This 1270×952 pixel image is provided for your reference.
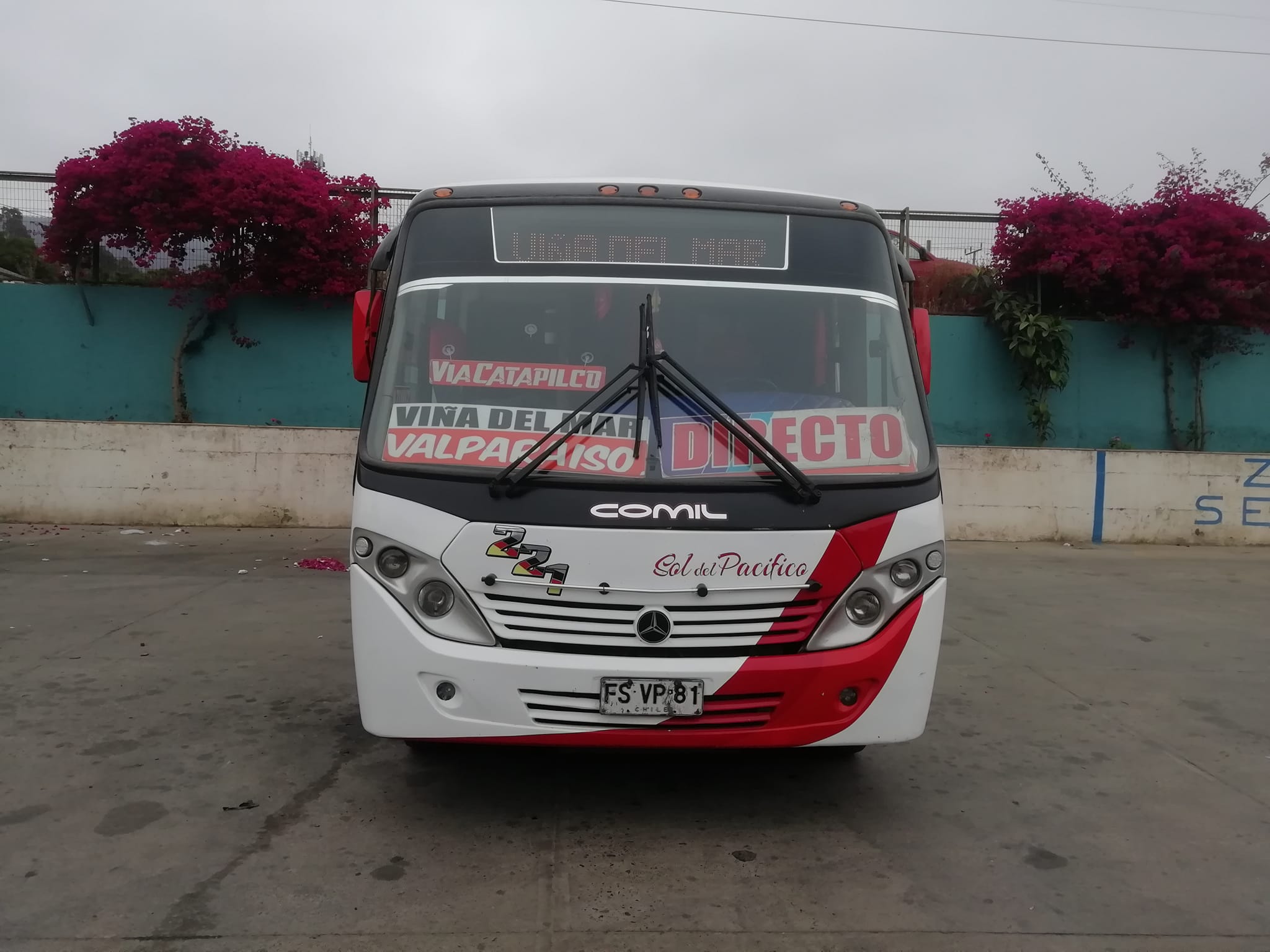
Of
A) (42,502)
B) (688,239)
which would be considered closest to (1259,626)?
(688,239)

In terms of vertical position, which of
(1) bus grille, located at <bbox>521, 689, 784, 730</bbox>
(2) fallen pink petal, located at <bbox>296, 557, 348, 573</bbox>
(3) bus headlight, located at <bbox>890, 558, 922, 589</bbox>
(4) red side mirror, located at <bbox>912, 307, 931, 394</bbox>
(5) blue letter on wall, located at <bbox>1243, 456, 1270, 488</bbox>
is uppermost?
(4) red side mirror, located at <bbox>912, 307, 931, 394</bbox>

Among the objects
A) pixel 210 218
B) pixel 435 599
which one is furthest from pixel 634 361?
pixel 210 218

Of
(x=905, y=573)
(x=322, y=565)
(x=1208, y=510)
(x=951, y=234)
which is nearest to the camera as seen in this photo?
(x=905, y=573)

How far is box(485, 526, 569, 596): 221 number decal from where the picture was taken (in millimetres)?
3639

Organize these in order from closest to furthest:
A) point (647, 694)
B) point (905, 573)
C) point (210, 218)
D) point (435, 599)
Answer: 1. point (647, 694)
2. point (435, 599)
3. point (905, 573)
4. point (210, 218)

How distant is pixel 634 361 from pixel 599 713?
51.1 inches

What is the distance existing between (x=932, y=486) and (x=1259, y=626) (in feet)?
18.5

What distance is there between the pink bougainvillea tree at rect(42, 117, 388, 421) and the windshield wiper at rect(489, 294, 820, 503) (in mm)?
10859

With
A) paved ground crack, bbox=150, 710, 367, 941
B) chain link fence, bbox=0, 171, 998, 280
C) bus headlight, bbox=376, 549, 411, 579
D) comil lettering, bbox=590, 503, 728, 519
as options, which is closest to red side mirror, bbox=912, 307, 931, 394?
comil lettering, bbox=590, 503, 728, 519

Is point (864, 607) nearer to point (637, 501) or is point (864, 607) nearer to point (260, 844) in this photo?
point (637, 501)

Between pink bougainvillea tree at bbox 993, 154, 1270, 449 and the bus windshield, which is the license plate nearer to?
the bus windshield

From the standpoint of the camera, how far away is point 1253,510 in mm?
12922

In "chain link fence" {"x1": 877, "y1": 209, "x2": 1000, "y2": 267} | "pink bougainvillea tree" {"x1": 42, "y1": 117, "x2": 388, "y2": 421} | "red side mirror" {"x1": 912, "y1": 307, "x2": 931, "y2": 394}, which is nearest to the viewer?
"red side mirror" {"x1": 912, "y1": 307, "x2": 931, "y2": 394}

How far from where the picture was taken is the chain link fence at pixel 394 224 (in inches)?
552
